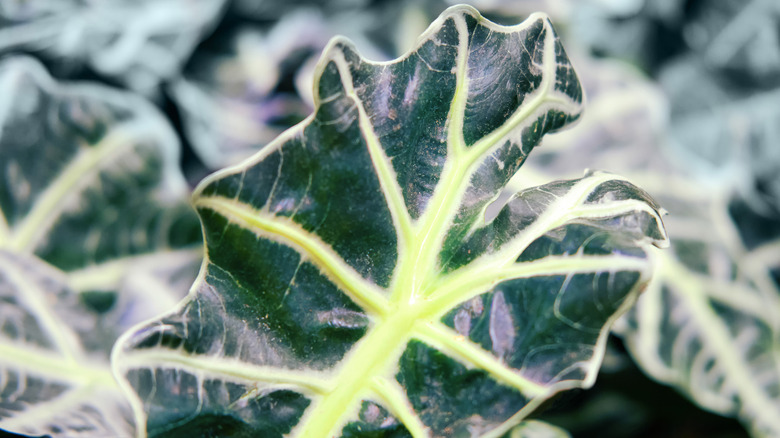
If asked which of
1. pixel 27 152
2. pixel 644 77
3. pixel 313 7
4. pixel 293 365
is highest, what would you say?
pixel 313 7

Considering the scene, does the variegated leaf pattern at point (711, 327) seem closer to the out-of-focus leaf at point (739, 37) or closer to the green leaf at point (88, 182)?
the out-of-focus leaf at point (739, 37)

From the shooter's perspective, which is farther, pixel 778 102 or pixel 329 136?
pixel 778 102

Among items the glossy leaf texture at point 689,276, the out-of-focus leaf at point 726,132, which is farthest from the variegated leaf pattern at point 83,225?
the out-of-focus leaf at point 726,132

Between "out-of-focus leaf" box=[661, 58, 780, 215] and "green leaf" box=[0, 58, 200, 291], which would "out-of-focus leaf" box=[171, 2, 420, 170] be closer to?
"green leaf" box=[0, 58, 200, 291]

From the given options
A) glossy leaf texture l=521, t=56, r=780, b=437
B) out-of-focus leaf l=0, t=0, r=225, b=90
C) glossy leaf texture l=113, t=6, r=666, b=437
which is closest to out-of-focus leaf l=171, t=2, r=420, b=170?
out-of-focus leaf l=0, t=0, r=225, b=90

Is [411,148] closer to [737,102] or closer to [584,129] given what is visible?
[584,129]

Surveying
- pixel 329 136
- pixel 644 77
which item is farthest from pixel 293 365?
pixel 644 77
